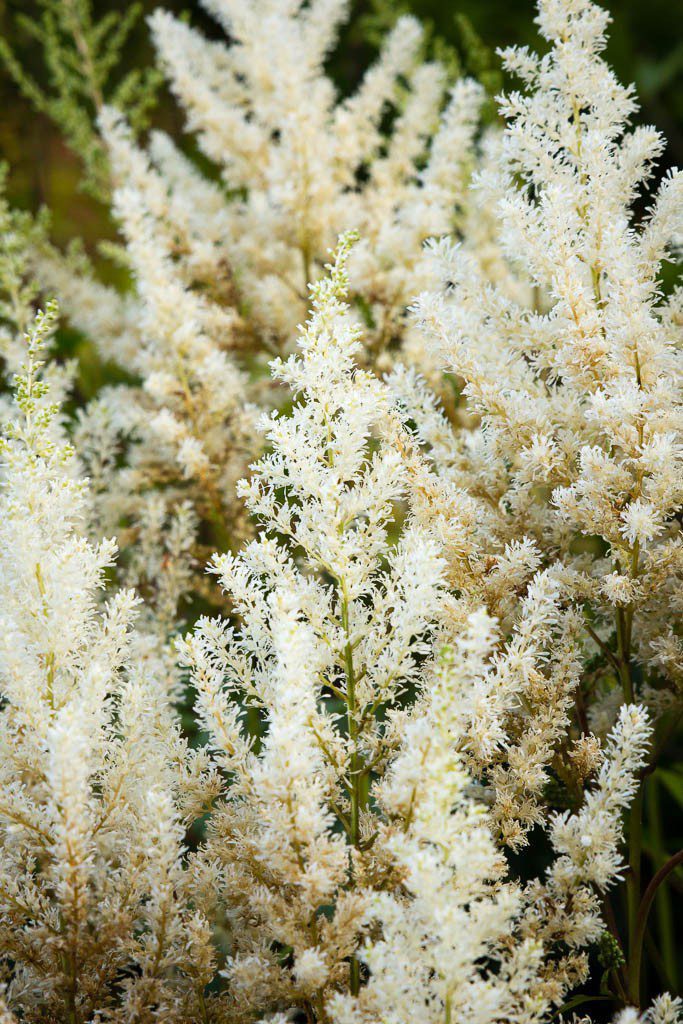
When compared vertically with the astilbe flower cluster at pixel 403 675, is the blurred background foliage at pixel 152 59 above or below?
above

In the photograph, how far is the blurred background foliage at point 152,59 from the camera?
1497mm

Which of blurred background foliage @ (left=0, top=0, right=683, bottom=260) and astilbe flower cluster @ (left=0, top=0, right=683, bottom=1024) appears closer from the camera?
astilbe flower cluster @ (left=0, top=0, right=683, bottom=1024)

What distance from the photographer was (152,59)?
1858 mm

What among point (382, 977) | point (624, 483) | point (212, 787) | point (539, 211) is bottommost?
point (382, 977)

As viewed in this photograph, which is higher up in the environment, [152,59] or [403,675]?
[152,59]

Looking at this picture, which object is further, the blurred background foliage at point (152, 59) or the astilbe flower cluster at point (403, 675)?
the blurred background foliage at point (152, 59)

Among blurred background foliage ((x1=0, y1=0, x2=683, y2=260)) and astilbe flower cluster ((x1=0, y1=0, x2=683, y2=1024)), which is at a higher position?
blurred background foliage ((x1=0, y1=0, x2=683, y2=260))

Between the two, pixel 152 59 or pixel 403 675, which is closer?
pixel 403 675

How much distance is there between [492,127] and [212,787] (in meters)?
0.83

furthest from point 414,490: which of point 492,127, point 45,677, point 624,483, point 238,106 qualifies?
point 238,106

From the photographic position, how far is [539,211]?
55 centimetres

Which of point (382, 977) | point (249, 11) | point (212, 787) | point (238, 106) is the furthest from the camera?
point (238, 106)

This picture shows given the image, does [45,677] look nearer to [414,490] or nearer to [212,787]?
[212,787]

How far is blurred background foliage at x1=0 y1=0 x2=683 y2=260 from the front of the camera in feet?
4.91
